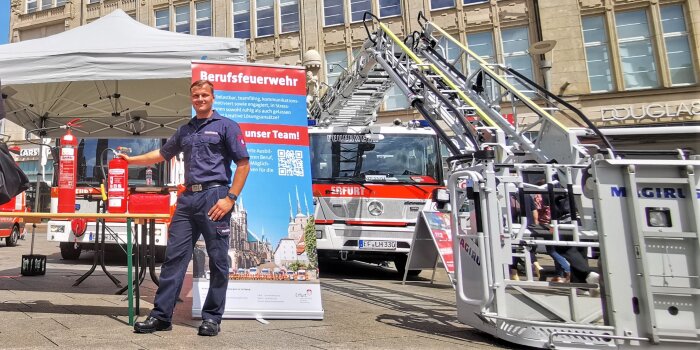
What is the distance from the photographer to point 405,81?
24.9 ft

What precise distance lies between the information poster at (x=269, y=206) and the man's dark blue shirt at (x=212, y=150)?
780mm

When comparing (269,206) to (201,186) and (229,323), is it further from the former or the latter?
(229,323)

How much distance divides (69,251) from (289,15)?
17.6 meters

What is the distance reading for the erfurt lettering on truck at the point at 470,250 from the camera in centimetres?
379

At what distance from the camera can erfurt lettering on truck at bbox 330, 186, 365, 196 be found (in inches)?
330

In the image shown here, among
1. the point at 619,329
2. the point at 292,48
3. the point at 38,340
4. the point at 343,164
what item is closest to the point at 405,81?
the point at 343,164

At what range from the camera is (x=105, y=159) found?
30.8 feet

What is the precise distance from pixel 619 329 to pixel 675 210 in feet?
3.13

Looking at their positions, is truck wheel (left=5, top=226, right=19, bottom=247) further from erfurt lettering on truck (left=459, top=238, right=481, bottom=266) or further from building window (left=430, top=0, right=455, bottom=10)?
building window (left=430, top=0, right=455, bottom=10)

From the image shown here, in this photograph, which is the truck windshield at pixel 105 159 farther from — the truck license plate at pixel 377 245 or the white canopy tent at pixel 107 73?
the truck license plate at pixel 377 245

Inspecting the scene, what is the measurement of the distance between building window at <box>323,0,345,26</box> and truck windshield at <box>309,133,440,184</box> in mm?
15966

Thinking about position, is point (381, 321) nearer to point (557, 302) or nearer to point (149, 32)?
point (557, 302)

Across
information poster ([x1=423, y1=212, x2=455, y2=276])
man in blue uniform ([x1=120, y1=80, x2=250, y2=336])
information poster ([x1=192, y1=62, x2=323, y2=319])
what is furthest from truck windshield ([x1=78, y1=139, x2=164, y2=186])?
man in blue uniform ([x1=120, y1=80, x2=250, y2=336])

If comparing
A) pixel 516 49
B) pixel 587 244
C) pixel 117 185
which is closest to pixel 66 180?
pixel 117 185
